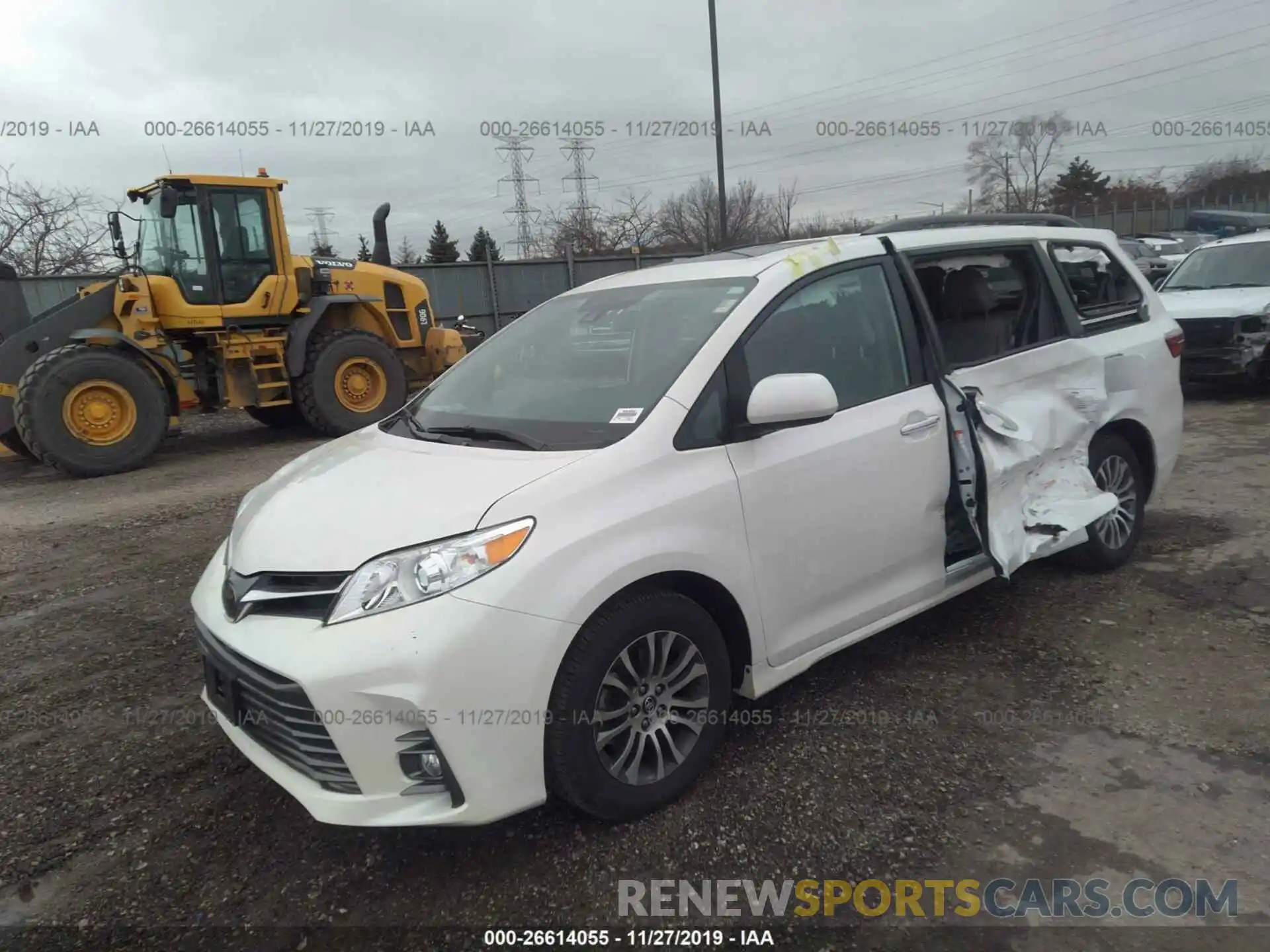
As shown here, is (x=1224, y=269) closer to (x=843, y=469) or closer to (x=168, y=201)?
(x=843, y=469)

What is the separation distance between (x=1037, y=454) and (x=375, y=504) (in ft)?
9.01

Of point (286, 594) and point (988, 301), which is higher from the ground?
point (988, 301)

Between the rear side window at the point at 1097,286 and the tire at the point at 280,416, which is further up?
the rear side window at the point at 1097,286

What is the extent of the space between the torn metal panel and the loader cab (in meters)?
8.50

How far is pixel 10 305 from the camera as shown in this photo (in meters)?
8.91

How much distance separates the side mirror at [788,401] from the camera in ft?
8.93

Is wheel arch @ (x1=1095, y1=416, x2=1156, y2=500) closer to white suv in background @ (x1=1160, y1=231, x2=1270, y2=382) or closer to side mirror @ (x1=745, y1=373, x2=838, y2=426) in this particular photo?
side mirror @ (x1=745, y1=373, x2=838, y2=426)

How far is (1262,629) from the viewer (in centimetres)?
376

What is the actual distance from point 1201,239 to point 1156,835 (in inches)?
1268

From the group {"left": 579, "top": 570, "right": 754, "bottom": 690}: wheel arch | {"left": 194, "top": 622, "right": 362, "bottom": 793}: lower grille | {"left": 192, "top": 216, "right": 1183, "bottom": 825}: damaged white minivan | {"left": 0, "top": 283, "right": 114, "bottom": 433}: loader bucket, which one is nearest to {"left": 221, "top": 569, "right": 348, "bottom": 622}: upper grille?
{"left": 192, "top": 216, "right": 1183, "bottom": 825}: damaged white minivan

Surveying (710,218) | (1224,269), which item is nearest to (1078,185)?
(710,218)

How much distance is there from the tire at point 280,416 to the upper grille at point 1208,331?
10.4m

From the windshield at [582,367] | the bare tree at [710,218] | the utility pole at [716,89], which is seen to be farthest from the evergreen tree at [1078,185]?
the windshield at [582,367]

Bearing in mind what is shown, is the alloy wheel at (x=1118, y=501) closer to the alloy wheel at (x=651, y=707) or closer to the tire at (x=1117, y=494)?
the tire at (x=1117, y=494)
